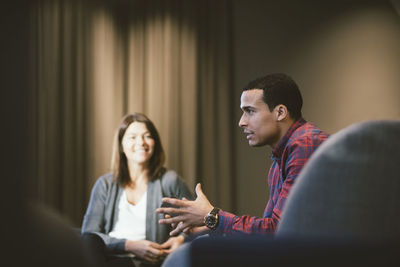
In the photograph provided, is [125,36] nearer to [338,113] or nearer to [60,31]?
[60,31]

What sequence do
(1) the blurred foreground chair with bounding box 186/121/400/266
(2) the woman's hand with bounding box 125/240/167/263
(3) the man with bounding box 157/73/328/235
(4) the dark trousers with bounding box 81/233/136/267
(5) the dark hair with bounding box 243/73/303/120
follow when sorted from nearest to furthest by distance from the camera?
(1) the blurred foreground chair with bounding box 186/121/400/266 → (3) the man with bounding box 157/73/328/235 → (5) the dark hair with bounding box 243/73/303/120 → (4) the dark trousers with bounding box 81/233/136/267 → (2) the woman's hand with bounding box 125/240/167/263

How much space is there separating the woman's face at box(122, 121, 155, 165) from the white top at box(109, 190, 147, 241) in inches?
10.1

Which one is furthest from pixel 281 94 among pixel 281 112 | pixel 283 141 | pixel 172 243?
pixel 172 243

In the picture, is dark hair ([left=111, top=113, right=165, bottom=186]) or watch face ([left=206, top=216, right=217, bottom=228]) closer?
watch face ([left=206, top=216, right=217, bottom=228])

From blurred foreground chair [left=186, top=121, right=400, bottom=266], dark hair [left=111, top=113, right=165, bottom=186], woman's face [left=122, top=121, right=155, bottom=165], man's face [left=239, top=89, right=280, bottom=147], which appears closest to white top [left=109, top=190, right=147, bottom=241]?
dark hair [left=111, top=113, right=165, bottom=186]

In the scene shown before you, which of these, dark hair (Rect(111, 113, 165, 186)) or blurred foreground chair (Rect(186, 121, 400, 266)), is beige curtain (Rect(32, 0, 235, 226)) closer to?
dark hair (Rect(111, 113, 165, 186))

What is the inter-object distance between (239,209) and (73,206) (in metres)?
1.49

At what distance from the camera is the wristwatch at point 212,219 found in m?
1.32

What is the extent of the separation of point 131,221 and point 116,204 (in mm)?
138

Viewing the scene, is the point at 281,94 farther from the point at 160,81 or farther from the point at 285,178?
the point at 160,81

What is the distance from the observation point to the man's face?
69.5 inches

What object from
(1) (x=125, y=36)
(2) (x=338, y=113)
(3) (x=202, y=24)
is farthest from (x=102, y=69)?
(2) (x=338, y=113)

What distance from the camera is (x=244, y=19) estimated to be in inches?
A: 148

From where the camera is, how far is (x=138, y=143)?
2508 millimetres
